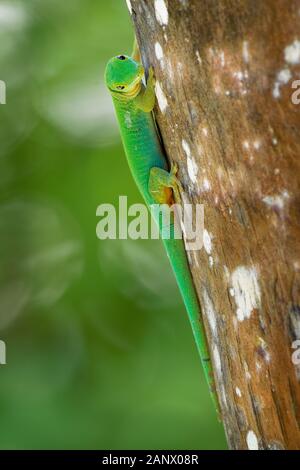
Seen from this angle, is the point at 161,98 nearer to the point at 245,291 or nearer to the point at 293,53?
the point at 293,53

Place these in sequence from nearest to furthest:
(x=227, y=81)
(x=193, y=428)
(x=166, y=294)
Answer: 1. (x=227, y=81)
2. (x=193, y=428)
3. (x=166, y=294)

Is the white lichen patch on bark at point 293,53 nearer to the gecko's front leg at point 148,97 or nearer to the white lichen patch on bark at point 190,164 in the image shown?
the white lichen patch on bark at point 190,164

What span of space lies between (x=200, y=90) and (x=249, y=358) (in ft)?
2.01

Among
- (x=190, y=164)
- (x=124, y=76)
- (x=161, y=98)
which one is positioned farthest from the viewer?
(x=124, y=76)

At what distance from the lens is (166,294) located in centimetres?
423

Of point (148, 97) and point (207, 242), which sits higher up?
point (148, 97)

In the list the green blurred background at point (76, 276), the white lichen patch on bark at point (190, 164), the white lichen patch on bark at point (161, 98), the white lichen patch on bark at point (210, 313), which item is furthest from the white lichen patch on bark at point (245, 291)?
the green blurred background at point (76, 276)

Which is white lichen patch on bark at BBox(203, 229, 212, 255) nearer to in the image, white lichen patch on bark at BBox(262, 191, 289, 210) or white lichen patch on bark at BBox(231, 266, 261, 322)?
white lichen patch on bark at BBox(231, 266, 261, 322)

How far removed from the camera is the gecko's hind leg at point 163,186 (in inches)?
68.6

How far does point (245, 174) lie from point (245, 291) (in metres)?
0.26

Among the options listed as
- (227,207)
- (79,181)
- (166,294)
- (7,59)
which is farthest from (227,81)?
(7,59)

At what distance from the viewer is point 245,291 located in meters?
1.40

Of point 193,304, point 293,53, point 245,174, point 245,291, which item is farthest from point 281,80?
point 193,304

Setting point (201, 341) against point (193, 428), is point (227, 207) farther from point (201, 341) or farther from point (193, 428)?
point (193, 428)
